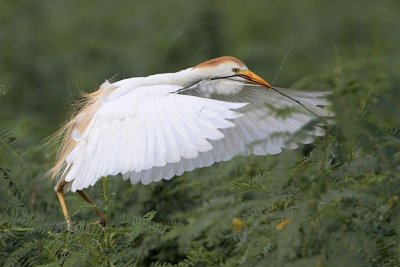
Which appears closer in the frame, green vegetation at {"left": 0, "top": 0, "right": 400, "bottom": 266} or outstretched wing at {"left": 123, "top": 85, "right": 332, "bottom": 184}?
green vegetation at {"left": 0, "top": 0, "right": 400, "bottom": 266}

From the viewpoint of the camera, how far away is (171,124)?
15.2ft

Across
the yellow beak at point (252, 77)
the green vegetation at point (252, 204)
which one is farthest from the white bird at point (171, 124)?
the green vegetation at point (252, 204)

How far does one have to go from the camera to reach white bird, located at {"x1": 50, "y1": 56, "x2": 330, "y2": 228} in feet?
14.8

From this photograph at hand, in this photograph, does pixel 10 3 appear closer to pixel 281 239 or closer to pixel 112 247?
pixel 112 247

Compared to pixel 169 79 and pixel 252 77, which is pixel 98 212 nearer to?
pixel 169 79

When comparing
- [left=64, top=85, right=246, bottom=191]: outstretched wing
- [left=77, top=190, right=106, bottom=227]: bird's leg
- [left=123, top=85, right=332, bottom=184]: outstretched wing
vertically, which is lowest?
[left=77, top=190, right=106, bottom=227]: bird's leg

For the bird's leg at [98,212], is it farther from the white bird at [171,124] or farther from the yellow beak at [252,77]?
the yellow beak at [252,77]

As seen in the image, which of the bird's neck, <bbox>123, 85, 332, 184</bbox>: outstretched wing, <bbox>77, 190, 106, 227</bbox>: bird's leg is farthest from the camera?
the bird's neck

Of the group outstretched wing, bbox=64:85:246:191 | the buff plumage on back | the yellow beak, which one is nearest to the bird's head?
the yellow beak

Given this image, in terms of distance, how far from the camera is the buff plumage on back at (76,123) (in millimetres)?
5176

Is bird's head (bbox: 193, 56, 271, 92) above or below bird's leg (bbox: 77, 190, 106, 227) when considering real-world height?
above

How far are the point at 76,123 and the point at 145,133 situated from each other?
77cm

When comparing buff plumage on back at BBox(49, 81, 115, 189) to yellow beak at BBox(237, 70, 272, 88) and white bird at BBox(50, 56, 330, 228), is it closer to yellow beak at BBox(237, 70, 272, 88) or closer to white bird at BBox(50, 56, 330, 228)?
white bird at BBox(50, 56, 330, 228)

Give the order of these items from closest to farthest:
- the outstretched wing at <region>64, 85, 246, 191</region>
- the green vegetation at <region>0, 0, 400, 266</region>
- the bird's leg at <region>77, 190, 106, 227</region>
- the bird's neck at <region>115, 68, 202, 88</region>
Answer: the green vegetation at <region>0, 0, 400, 266</region> → the outstretched wing at <region>64, 85, 246, 191</region> → the bird's leg at <region>77, 190, 106, 227</region> → the bird's neck at <region>115, 68, 202, 88</region>
